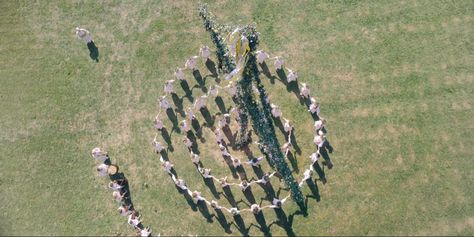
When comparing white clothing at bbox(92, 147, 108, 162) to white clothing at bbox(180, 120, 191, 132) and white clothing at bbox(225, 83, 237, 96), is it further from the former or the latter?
white clothing at bbox(225, 83, 237, 96)

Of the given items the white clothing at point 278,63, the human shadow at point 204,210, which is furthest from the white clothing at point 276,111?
the human shadow at point 204,210

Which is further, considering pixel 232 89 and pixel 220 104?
pixel 220 104

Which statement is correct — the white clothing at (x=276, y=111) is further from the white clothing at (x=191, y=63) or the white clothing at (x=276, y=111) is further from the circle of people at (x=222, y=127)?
the white clothing at (x=191, y=63)

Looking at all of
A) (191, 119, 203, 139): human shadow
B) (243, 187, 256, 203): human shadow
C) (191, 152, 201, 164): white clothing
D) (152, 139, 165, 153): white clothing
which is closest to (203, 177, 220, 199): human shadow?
(191, 152, 201, 164): white clothing

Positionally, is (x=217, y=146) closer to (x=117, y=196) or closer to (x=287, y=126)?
(x=287, y=126)

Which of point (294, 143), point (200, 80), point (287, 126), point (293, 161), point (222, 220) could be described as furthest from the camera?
point (200, 80)

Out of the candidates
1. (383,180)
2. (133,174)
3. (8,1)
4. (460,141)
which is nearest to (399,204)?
(383,180)

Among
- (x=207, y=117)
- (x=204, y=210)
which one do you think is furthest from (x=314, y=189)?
(x=207, y=117)
